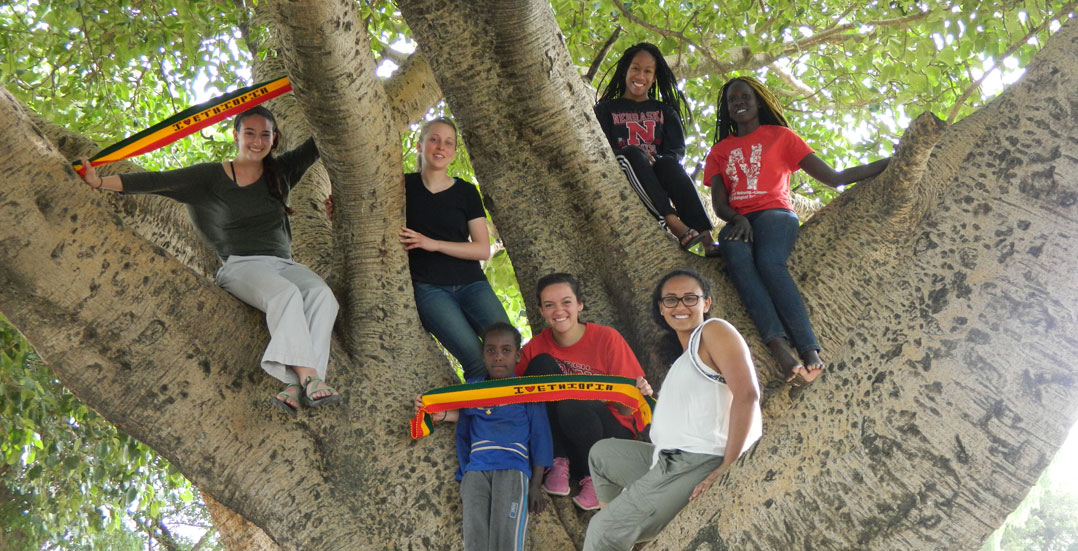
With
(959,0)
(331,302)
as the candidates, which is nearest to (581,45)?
(959,0)

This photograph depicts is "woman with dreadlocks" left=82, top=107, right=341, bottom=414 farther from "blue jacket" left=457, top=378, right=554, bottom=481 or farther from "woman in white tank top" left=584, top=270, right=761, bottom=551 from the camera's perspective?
"woman in white tank top" left=584, top=270, right=761, bottom=551

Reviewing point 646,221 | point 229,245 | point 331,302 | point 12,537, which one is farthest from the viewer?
point 12,537

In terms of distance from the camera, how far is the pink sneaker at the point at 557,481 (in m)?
3.25

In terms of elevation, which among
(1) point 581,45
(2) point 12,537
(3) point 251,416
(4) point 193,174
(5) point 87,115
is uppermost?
(1) point 581,45

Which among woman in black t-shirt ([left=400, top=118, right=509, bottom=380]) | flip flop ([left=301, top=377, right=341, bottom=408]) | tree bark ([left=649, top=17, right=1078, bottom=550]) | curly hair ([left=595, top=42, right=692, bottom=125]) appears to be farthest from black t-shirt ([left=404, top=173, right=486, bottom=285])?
tree bark ([left=649, top=17, right=1078, bottom=550])

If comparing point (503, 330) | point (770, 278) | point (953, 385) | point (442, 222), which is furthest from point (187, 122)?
point (953, 385)

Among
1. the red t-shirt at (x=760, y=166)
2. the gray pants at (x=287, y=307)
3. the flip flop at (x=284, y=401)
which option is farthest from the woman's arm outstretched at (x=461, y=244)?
the red t-shirt at (x=760, y=166)

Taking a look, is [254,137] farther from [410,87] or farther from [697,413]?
[697,413]

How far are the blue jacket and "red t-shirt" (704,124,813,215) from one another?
1.50m

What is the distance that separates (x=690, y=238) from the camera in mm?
3904

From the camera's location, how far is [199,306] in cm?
312

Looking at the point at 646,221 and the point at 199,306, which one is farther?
the point at 646,221

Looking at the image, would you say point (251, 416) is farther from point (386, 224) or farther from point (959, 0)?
point (959, 0)

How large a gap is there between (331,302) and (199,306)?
1.61ft
